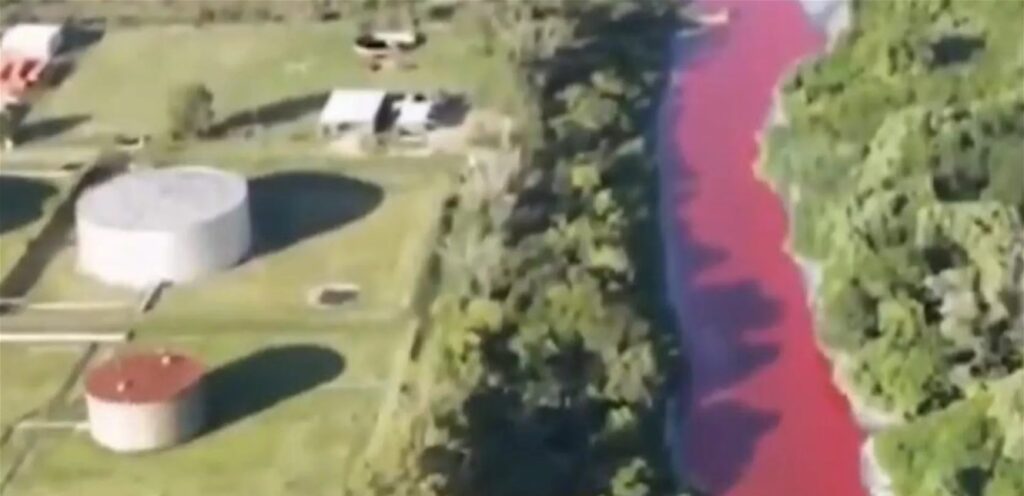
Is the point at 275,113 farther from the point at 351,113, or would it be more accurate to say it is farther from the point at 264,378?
the point at 264,378

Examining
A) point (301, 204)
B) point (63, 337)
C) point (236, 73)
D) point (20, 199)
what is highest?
point (236, 73)

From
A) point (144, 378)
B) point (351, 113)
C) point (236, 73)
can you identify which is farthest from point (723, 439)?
point (236, 73)

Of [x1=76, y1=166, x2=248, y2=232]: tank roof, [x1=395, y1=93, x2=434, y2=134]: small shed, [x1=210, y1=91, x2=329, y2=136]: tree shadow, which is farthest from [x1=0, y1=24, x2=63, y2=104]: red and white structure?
[x1=395, y1=93, x2=434, y2=134]: small shed

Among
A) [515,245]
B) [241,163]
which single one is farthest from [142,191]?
[515,245]

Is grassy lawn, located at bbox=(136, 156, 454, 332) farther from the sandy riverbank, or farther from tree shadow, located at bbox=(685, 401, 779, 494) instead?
the sandy riverbank

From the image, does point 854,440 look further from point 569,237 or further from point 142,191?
point 142,191
